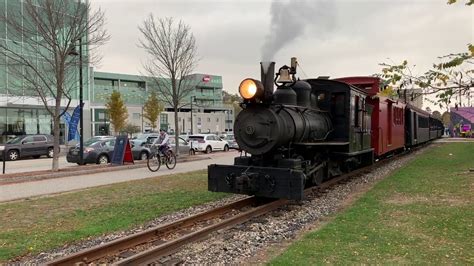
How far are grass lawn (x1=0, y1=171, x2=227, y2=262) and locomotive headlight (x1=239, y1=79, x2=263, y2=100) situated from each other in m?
2.69

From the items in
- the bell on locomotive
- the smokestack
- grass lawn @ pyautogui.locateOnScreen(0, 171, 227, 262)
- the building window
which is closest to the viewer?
grass lawn @ pyautogui.locateOnScreen(0, 171, 227, 262)

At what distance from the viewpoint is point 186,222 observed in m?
7.28

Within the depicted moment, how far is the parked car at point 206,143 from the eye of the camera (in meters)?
31.4

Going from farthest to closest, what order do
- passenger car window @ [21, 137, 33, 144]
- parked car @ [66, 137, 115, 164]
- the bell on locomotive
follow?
passenger car window @ [21, 137, 33, 144] → parked car @ [66, 137, 115, 164] → the bell on locomotive

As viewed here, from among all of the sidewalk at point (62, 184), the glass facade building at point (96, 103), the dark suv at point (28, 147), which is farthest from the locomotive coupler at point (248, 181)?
the dark suv at point (28, 147)

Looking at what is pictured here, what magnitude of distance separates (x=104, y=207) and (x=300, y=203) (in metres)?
4.14

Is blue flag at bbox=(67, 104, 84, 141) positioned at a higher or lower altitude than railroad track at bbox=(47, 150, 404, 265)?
higher

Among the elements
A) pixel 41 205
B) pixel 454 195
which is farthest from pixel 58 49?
pixel 454 195

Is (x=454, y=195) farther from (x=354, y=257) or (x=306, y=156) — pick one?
(x=354, y=257)

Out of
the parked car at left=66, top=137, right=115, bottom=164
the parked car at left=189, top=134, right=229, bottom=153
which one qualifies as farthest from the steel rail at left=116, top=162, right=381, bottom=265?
the parked car at left=189, top=134, right=229, bottom=153

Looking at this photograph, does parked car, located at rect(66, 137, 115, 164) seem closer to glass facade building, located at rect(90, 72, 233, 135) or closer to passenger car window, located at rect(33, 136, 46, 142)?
passenger car window, located at rect(33, 136, 46, 142)

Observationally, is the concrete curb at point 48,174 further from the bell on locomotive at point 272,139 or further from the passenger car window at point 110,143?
the bell on locomotive at point 272,139

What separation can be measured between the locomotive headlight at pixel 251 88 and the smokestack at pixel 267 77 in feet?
0.62

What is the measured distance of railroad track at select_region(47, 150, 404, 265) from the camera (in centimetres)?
538
